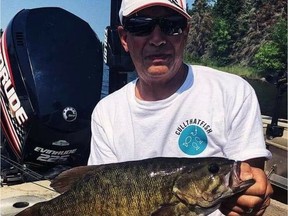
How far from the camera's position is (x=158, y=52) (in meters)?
2.94

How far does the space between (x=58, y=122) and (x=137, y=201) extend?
291 cm

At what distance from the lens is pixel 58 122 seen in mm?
5160

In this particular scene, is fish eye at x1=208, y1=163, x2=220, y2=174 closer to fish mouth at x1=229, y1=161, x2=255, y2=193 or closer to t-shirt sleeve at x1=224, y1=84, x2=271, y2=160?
fish mouth at x1=229, y1=161, x2=255, y2=193

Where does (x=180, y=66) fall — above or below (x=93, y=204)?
above

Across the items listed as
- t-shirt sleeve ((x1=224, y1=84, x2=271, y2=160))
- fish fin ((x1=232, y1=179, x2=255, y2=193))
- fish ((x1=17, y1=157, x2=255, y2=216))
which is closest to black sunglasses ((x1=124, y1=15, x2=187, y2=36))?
t-shirt sleeve ((x1=224, y1=84, x2=271, y2=160))

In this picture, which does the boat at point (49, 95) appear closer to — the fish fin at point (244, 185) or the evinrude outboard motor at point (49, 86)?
the evinrude outboard motor at point (49, 86)

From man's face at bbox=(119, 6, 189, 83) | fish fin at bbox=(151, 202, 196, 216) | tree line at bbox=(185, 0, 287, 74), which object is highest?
man's face at bbox=(119, 6, 189, 83)

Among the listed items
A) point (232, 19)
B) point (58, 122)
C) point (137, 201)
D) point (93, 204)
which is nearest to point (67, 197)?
point (93, 204)

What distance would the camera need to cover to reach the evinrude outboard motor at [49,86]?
5.18m

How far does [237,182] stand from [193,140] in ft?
2.02

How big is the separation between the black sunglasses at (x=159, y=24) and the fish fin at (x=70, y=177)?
980 mm

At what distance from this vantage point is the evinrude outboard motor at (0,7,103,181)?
17.0ft

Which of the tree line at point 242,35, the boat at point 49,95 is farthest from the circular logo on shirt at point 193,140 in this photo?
the tree line at point 242,35

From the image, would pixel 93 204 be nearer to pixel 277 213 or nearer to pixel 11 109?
pixel 277 213
